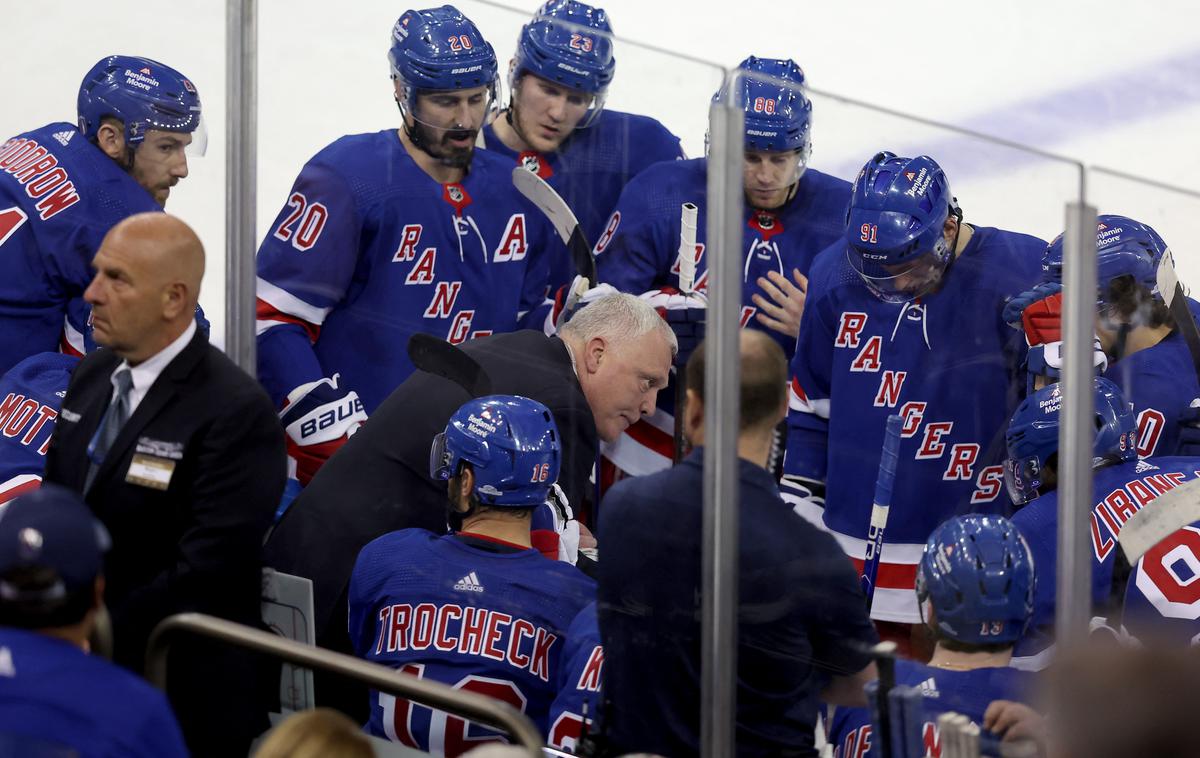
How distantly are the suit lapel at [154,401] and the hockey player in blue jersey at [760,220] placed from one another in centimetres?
70

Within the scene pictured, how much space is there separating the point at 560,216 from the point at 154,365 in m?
0.69

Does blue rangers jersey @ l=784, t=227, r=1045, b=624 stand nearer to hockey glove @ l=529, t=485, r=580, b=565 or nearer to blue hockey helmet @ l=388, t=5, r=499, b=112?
hockey glove @ l=529, t=485, r=580, b=565

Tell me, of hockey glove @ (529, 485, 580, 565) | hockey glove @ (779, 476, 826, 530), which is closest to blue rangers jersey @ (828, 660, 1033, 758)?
hockey glove @ (779, 476, 826, 530)

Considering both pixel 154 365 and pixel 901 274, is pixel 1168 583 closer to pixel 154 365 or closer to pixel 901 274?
pixel 901 274

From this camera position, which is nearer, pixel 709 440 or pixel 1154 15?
pixel 709 440

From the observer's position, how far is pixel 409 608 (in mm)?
2836

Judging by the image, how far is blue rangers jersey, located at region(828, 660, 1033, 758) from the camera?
2.39m

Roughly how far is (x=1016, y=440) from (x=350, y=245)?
1.28 meters

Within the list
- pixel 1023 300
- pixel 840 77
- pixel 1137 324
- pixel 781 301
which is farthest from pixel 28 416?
pixel 840 77

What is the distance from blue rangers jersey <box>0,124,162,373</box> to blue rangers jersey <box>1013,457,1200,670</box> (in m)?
1.78

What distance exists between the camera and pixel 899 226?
2.52 metres

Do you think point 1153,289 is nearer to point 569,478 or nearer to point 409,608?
point 569,478

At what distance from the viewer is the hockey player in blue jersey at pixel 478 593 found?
9.07 feet

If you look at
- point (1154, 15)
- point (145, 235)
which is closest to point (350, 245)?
point (145, 235)
